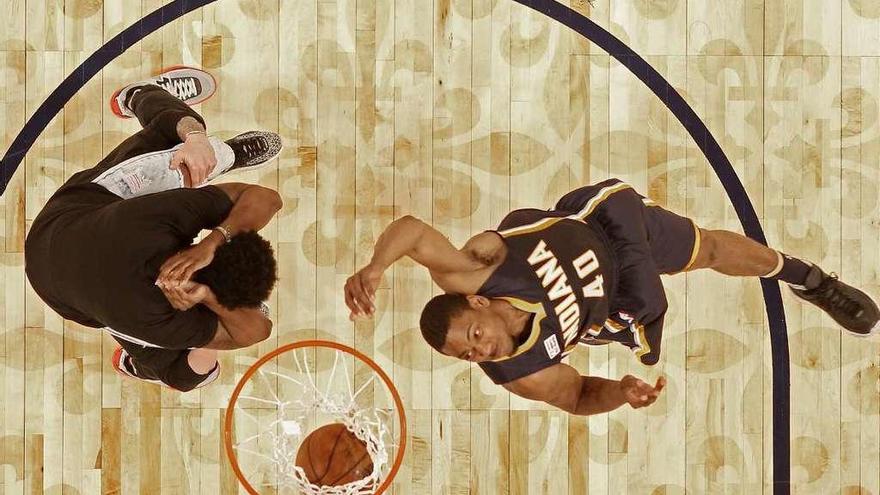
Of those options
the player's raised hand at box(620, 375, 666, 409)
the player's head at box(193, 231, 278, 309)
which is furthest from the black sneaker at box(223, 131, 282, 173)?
the player's raised hand at box(620, 375, 666, 409)

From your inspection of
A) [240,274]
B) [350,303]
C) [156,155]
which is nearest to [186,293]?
[240,274]

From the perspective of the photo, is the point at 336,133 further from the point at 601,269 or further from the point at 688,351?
the point at 688,351

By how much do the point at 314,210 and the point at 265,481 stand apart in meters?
1.47

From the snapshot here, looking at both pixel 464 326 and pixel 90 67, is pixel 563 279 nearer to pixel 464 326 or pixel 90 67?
pixel 464 326

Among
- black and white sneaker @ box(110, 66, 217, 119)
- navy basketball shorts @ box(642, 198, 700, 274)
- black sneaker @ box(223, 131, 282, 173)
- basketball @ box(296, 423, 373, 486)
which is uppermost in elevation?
black and white sneaker @ box(110, 66, 217, 119)

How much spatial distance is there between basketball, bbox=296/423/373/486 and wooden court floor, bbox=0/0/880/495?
1.74 ft

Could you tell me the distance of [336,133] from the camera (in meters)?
4.13

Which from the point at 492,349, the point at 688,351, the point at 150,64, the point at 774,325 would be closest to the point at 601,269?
the point at 492,349

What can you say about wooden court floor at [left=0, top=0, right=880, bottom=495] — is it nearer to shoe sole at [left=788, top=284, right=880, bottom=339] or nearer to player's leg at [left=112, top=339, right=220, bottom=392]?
shoe sole at [left=788, top=284, right=880, bottom=339]

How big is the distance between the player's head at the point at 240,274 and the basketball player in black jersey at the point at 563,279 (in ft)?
1.03

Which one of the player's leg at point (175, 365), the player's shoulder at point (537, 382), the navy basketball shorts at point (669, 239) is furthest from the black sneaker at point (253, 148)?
the navy basketball shorts at point (669, 239)

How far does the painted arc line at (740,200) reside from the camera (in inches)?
164

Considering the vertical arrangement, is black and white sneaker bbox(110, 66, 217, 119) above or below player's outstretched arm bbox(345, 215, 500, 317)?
above

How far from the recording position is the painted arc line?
418 cm
